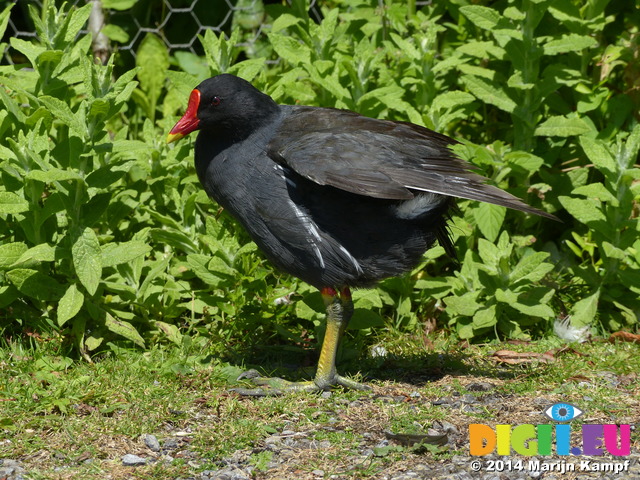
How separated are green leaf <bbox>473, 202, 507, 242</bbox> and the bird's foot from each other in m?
1.29

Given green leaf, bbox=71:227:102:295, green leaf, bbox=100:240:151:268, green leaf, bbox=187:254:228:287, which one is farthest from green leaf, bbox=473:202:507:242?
green leaf, bbox=71:227:102:295

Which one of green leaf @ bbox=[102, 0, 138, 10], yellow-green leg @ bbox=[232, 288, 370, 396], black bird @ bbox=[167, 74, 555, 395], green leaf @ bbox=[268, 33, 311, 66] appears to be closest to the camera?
black bird @ bbox=[167, 74, 555, 395]

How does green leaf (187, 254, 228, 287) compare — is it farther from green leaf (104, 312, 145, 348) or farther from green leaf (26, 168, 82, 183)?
green leaf (26, 168, 82, 183)

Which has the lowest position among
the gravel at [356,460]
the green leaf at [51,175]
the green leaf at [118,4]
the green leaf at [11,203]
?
the gravel at [356,460]

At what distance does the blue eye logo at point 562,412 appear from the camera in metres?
4.06

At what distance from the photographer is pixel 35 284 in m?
4.59

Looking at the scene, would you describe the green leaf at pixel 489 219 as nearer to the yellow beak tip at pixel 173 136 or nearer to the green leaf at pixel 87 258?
the yellow beak tip at pixel 173 136

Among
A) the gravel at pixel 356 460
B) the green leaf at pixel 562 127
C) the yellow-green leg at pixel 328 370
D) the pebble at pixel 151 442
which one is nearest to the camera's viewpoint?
the gravel at pixel 356 460

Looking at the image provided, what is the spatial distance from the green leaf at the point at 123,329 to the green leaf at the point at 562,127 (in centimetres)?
270

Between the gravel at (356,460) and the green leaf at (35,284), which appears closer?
the gravel at (356,460)

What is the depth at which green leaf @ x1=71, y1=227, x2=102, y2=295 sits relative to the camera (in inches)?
175

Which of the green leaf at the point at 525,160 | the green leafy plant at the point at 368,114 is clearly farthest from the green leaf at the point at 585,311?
the green leaf at the point at 525,160

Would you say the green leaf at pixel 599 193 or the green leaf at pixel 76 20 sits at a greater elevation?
the green leaf at pixel 76 20

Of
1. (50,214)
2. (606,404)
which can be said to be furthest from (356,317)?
(50,214)
